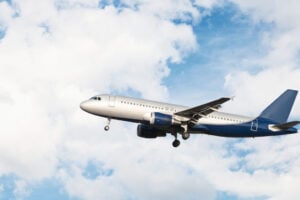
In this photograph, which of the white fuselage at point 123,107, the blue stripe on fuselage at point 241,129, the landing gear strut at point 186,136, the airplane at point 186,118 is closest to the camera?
the white fuselage at point 123,107

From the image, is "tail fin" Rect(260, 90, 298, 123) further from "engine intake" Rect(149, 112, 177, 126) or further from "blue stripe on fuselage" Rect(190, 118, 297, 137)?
"engine intake" Rect(149, 112, 177, 126)

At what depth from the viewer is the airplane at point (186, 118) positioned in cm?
5478

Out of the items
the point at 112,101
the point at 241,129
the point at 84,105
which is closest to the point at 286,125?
the point at 241,129

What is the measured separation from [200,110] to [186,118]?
1786mm

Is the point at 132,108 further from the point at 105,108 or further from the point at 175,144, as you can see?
the point at 175,144

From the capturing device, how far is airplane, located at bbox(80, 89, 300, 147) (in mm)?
54781

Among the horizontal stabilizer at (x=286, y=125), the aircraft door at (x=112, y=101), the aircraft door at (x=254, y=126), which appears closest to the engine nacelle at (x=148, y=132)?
the aircraft door at (x=112, y=101)

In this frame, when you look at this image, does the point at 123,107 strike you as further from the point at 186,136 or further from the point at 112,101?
the point at 186,136

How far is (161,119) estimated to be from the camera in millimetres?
54812

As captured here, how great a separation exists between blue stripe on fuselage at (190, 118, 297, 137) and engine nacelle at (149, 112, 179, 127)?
3547 mm

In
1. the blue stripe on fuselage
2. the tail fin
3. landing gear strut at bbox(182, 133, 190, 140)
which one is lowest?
landing gear strut at bbox(182, 133, 190, 140)

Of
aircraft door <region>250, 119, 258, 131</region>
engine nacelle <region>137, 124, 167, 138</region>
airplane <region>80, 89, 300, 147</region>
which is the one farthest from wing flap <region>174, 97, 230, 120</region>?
aircraft door <region>250, 119, 258, 131</region>

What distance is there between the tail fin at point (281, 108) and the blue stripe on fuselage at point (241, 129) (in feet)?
5.12

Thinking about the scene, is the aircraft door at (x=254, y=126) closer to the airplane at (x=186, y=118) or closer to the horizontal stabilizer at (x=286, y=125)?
the airplane at (x=186, y=118)
